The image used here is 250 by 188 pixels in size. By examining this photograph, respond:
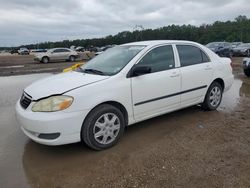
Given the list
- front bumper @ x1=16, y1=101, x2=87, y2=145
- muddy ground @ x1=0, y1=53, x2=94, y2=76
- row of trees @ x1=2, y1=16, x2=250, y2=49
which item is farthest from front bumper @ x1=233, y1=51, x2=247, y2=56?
row of trees @ x1=2, y1=16, x2=250, y2=49

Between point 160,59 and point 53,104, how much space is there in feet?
7.11

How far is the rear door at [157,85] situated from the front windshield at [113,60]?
0.26 meters

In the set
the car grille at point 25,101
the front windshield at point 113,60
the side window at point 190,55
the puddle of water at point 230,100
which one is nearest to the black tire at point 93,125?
the front windshield at point 113,60

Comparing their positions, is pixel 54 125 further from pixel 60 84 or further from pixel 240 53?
pixel 240 53

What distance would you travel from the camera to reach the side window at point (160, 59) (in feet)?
14.9

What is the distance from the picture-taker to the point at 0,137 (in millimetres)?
4555

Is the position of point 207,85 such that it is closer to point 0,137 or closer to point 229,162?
point 229,162

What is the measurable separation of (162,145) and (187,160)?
0.58 metres

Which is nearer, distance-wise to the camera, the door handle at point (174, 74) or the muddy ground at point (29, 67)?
the door handle at point (174, 74)

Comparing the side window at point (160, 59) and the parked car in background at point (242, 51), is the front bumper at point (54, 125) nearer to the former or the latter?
the side window at point (160, 59)

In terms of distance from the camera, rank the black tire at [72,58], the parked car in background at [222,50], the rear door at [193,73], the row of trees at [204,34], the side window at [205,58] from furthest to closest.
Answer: the row of trees at [204,34] < the black tire at [72,58] < the parked car in background at [222,50] < the side window at [205,58] < the rear door at [193,73]

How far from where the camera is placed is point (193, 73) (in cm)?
510

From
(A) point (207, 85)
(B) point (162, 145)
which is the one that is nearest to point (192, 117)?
(A) point (207, 85)

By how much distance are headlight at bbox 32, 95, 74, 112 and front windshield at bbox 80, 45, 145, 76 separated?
3.02 ft
